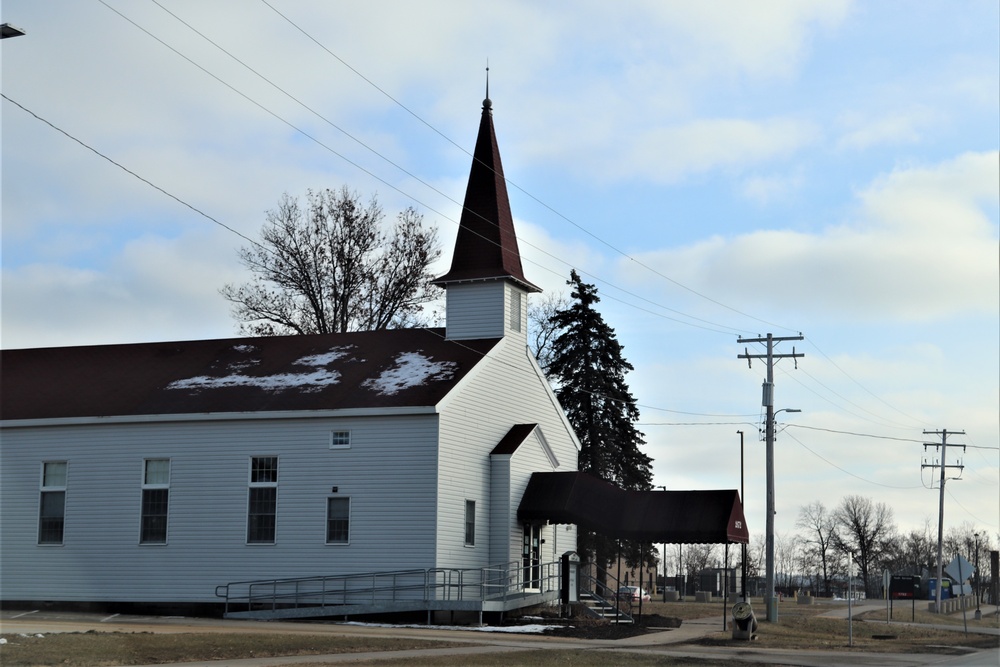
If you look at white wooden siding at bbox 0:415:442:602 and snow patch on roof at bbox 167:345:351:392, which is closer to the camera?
white wooden siding at bbox 0:415:442:602

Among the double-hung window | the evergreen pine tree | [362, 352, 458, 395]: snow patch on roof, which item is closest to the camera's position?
the double-hung window

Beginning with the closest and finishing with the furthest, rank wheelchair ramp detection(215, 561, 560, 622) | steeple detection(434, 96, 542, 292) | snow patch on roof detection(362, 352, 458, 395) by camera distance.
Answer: wheelchair ramp detection(215, 561, 560, 622) → snow patch on roof detection(362, 352, 458, 395) → steeple detection(434, 96, 542, 292)

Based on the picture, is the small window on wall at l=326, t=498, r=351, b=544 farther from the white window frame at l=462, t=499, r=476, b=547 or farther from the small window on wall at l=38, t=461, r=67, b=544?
the small window on wall at l=38, t=461, r=67, b=544

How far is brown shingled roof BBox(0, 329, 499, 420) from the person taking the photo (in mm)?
38500

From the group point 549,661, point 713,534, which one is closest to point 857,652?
point 713,534

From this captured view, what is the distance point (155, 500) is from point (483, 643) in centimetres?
1475

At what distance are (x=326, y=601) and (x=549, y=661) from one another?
1362cm

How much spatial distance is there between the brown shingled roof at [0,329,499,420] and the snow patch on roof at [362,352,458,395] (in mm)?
32

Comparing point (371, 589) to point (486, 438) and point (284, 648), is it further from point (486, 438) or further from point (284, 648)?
point (284, 648)

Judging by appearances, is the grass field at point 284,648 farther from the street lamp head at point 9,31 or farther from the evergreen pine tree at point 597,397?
the evergreen pine tree at point 597,397

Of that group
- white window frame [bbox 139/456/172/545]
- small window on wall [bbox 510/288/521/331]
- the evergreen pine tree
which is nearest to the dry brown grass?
white window frame [bbox 139/456/172/545]

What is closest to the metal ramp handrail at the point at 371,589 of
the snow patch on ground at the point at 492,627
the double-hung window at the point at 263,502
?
the snow patch on ground at the point at 492,627

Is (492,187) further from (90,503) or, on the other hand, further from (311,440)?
(90,503)

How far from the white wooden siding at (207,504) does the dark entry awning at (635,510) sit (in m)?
4.94
